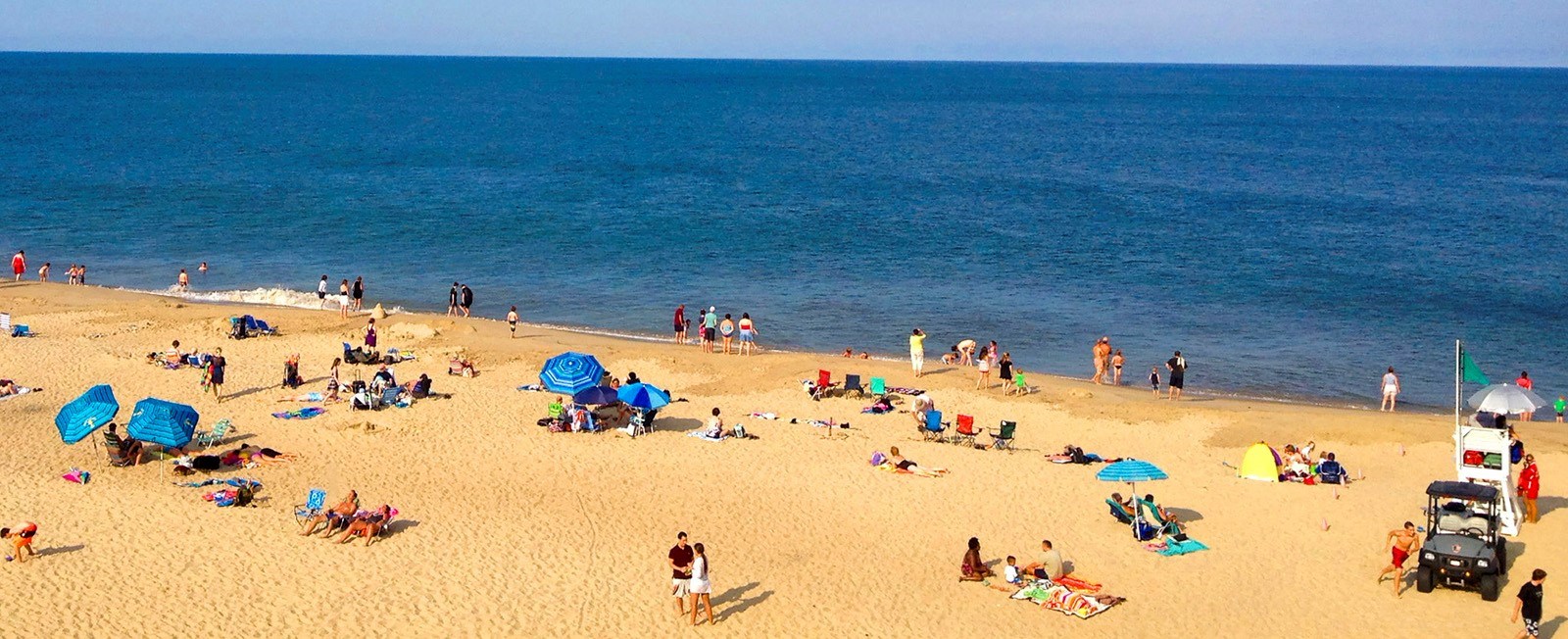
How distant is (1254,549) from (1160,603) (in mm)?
2672

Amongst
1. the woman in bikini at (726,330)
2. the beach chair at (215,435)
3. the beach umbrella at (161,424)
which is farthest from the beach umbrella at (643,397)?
the woman in bikini at (726,330)

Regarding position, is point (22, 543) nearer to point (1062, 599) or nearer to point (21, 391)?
point (21, 391)

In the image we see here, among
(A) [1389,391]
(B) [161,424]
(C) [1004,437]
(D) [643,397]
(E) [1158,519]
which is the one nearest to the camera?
(E) [1158,519]

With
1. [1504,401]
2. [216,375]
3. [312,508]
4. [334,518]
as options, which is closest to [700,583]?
[334,518]

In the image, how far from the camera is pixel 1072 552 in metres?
18.1

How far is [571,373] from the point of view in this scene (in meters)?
23.5

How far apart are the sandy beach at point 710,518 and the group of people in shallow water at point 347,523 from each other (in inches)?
12.6

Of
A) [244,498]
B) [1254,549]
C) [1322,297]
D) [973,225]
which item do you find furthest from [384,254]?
[1254,549]

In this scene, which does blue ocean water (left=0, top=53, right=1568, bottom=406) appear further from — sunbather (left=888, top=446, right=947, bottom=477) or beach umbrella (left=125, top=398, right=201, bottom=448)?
beach umbrella (left=125, top=398, right=201, bottom=448)

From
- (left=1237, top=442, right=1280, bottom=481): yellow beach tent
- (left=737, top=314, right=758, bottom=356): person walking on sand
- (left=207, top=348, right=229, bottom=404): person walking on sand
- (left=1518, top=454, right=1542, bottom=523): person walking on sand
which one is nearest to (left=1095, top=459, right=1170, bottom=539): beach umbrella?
(left=1237, top=442, right=1280, bottom=481): yellow beach tent

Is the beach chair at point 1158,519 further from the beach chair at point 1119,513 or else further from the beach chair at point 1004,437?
the beach chair at point 1004,437

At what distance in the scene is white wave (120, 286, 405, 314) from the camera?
124 ft

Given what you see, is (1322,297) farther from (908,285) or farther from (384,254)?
(384,254)

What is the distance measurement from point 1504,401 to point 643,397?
13.6m
